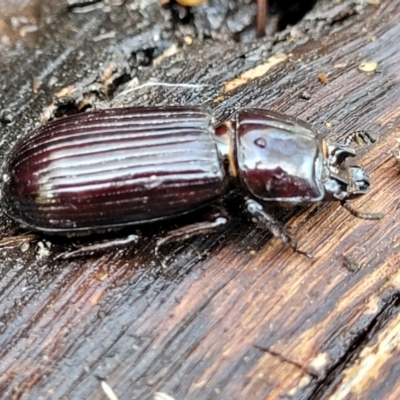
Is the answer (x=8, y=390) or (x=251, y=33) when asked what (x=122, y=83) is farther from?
(x=8, y=390)

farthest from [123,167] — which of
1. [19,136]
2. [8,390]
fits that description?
Result: [8,390]

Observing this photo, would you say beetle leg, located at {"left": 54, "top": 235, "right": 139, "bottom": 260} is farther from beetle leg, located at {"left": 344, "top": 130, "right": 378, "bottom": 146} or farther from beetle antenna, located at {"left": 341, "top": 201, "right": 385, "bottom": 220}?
beetle leg, located at {"left": 344, "top": 130, "right": 378, "bottom": 146}

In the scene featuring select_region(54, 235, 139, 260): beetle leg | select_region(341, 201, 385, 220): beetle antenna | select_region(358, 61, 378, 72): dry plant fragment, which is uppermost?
select_region(54, 235, 139, 260): beetle leg

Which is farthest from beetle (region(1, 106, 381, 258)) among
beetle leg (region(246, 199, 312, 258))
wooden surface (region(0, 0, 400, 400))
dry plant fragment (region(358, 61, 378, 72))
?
dry plant fragment (region(358, 61, 378, 72))

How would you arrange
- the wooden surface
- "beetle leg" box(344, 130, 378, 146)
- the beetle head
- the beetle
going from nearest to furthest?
the wooden surface
the beetle
the beetle head
"beetle leg" box(344, 130, 378, 146)

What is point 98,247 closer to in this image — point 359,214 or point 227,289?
point 227,289

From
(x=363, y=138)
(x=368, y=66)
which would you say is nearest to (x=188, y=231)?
(x=363, y=138)

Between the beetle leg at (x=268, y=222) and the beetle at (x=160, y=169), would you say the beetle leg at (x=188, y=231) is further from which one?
the beetle leg at (x=268, y=222)
